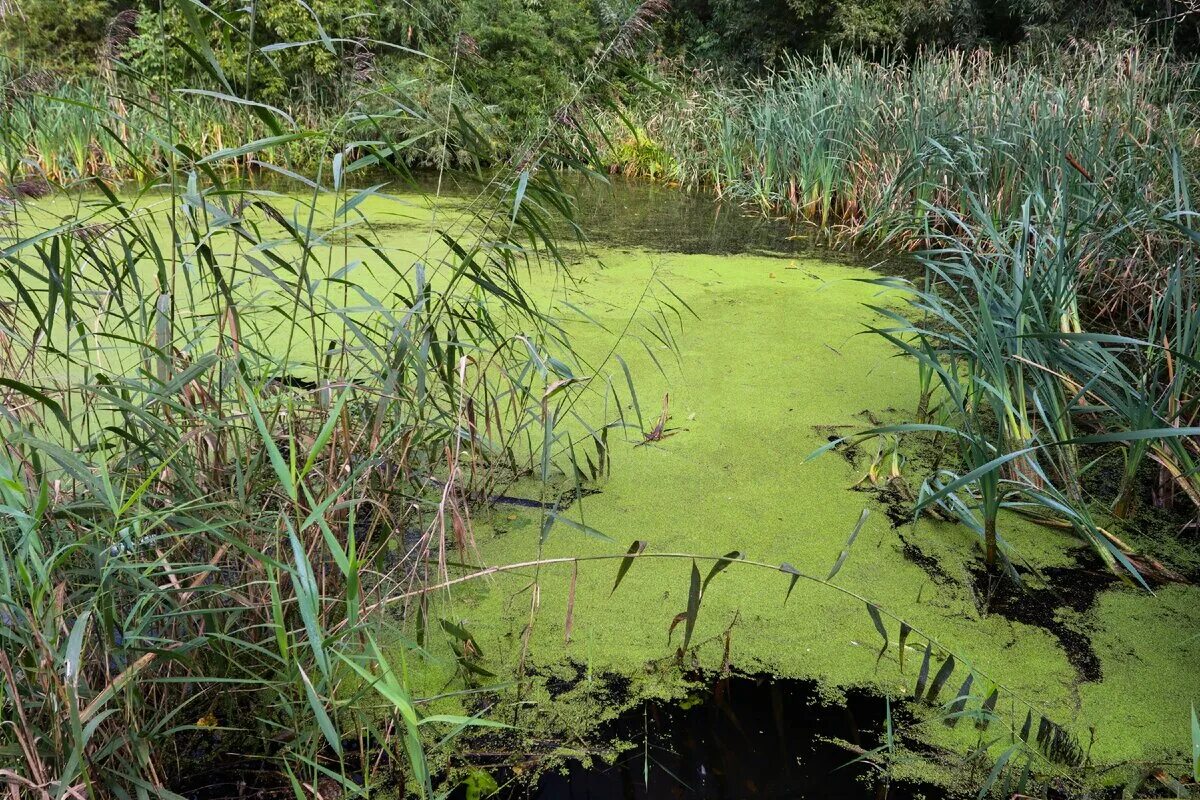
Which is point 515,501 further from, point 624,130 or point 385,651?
point 624,130

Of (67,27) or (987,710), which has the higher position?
(67,27)

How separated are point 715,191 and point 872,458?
391 cm

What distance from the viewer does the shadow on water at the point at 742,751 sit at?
120 cm

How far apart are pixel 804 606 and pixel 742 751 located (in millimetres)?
358

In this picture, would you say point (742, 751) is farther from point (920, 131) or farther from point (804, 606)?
point (920, 131)

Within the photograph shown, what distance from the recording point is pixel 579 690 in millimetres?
1339

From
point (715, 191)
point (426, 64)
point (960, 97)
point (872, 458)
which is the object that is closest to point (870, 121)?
point (960, 97)

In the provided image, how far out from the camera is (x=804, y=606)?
156 centimetres

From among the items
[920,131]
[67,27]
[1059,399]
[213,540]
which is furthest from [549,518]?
[67,27]

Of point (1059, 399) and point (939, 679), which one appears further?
point (1059, 399)

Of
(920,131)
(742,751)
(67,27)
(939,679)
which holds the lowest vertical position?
(742,751)

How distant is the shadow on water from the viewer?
120 cm

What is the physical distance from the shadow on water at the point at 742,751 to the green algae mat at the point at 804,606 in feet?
0.12

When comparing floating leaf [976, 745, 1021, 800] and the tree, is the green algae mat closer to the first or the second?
floating leaf [976, 745, 1021, 800]
